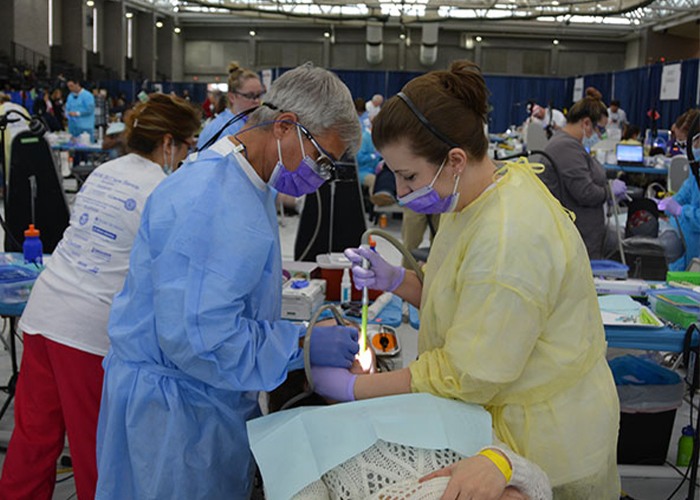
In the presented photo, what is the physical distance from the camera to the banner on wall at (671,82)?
1326 cm

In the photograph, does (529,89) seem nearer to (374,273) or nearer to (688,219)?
(688,219)

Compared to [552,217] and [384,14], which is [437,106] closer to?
[552,217]

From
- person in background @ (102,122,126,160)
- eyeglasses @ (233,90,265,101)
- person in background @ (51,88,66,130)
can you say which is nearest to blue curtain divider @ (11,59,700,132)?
person in background @ (51,88,66,130)

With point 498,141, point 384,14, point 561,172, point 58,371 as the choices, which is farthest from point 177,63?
point 58,371

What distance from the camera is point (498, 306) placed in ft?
4.27

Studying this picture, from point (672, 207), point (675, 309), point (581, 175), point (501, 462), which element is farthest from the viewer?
point (672, 207)

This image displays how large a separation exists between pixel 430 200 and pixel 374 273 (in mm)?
359

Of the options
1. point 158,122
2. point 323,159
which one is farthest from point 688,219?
point 323,159

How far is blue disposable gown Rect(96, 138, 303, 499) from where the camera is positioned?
4.53 ft

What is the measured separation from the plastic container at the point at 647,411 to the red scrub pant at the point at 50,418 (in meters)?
1.84

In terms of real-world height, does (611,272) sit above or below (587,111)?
below

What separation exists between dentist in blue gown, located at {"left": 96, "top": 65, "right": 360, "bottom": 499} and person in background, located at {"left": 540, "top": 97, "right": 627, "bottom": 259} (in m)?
2.49

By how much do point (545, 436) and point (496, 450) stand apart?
15 centimetres

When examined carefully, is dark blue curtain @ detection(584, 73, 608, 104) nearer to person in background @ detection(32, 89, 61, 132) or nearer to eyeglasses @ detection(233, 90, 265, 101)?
person in background @ detection(32, 89, 61, 132)
